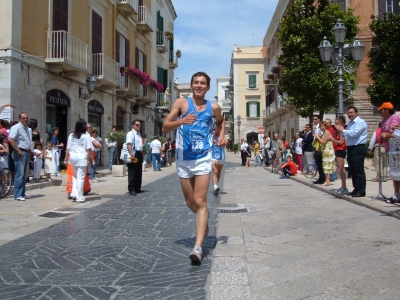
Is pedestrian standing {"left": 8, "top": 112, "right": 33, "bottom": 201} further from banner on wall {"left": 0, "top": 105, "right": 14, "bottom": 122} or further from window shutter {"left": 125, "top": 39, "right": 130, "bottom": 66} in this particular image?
window shutter {"left": 125, "top": 39, "right": 130, "bottom": 66}

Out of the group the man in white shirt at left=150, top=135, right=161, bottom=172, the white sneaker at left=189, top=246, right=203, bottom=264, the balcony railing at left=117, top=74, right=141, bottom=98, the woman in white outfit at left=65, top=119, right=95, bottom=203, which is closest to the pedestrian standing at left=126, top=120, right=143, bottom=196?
the woman in white outfit at left=65, top=119, right=95, bottom=203

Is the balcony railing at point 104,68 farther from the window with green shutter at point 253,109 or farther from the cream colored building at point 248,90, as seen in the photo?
the window with green shutter at point 253,109

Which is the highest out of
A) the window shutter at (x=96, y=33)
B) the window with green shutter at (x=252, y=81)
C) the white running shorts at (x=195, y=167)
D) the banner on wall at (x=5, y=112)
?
the window with green shutter at (x=252, y=81)

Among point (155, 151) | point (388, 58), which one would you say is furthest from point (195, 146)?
point (388, 58)

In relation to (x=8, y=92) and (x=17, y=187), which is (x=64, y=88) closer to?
(x=8, y=92)

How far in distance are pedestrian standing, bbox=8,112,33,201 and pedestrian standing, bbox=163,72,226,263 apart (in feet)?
18.1

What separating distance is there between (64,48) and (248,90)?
48530 millimetres

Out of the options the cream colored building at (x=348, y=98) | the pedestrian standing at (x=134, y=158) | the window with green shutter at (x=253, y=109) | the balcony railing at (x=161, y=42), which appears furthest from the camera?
the window with green shutter at (x=253, y=109)

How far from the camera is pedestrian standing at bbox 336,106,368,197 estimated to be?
346 inches

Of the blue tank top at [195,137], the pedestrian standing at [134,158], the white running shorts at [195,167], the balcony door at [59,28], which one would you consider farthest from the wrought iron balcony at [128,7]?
the white running shorts at [195,167]

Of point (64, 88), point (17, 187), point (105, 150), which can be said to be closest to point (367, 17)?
point (105, 150)

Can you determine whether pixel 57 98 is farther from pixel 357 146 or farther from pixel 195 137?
pixel 195 137

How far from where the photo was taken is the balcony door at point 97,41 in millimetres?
20609

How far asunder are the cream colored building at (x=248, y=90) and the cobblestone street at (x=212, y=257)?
56.2 metres
